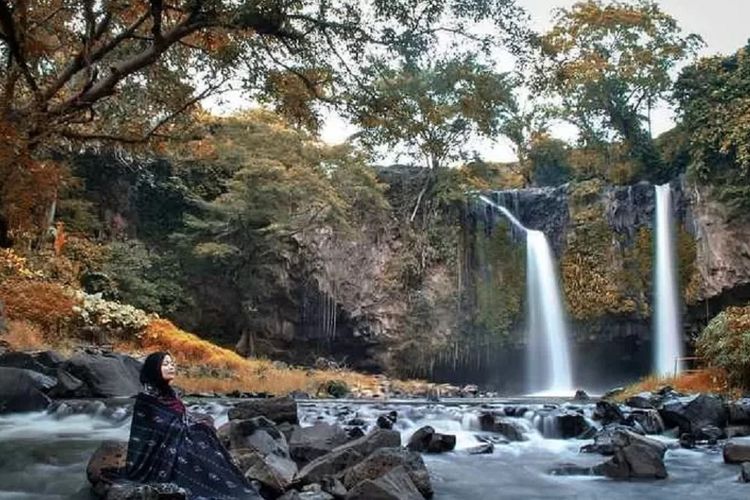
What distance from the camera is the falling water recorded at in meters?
24.5

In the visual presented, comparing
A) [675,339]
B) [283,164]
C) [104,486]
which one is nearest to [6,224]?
[104,486]

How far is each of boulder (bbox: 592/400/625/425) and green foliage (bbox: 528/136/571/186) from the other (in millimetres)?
21283

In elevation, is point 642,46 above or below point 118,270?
above

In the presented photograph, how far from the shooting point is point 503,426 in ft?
34.3

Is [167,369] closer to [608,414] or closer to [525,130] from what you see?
[608,414]

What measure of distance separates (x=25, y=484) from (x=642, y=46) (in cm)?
2440

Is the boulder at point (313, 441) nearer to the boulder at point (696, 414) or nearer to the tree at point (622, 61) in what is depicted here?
the boulder at point (696, 414)

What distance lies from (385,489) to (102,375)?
32.0 feet

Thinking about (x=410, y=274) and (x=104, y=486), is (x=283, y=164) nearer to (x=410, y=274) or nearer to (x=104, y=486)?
(x=410, y=274)

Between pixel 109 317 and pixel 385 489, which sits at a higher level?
pixel 109 317

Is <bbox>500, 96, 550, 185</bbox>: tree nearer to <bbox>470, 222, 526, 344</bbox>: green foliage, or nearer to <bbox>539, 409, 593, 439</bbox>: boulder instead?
<bbox>470, 222, 526, 344</bbox>: green foliage

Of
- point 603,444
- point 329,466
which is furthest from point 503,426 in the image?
point 329,466

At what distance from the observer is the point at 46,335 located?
59.7 feet

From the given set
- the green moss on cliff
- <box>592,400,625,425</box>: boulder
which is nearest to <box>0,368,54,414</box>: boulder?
<box>592,400,625,425</box>: boulder
